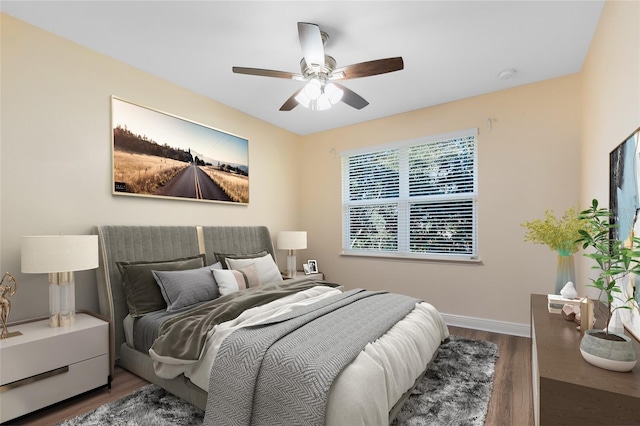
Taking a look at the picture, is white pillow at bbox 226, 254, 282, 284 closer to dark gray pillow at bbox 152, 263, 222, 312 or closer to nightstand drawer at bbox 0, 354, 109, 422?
dark gray pillow at bbox 152, 263, 222, 312

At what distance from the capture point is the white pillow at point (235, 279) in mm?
2947

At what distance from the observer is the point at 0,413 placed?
6.19ft

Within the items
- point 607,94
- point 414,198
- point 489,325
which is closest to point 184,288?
point 414,198

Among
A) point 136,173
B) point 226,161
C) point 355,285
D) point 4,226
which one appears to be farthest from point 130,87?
point 355,285

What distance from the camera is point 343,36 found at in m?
2.56

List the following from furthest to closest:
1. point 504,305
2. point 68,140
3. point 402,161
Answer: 1. point 402,161
2. point 504,305
3. point 68,140

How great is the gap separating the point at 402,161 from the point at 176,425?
374cm

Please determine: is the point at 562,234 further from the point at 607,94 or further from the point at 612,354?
the point at 612,354

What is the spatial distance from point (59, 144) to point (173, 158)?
996mm

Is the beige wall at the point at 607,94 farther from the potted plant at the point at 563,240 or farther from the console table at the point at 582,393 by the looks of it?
the console table at the point at 582,393

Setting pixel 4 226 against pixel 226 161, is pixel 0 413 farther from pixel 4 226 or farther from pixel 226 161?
pixel 226 161

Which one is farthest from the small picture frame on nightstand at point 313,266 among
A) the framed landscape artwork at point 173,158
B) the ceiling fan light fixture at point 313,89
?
the ceiling fan light fixture at point 313,89

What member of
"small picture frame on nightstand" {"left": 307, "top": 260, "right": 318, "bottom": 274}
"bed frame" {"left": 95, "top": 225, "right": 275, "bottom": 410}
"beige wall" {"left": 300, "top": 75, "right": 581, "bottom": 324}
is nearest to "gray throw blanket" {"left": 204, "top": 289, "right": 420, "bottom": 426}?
"bed frame" {"left": 95, "top": 225, "right": 275, "bottom": 410}

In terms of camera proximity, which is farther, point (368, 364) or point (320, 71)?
point (320, 71)
